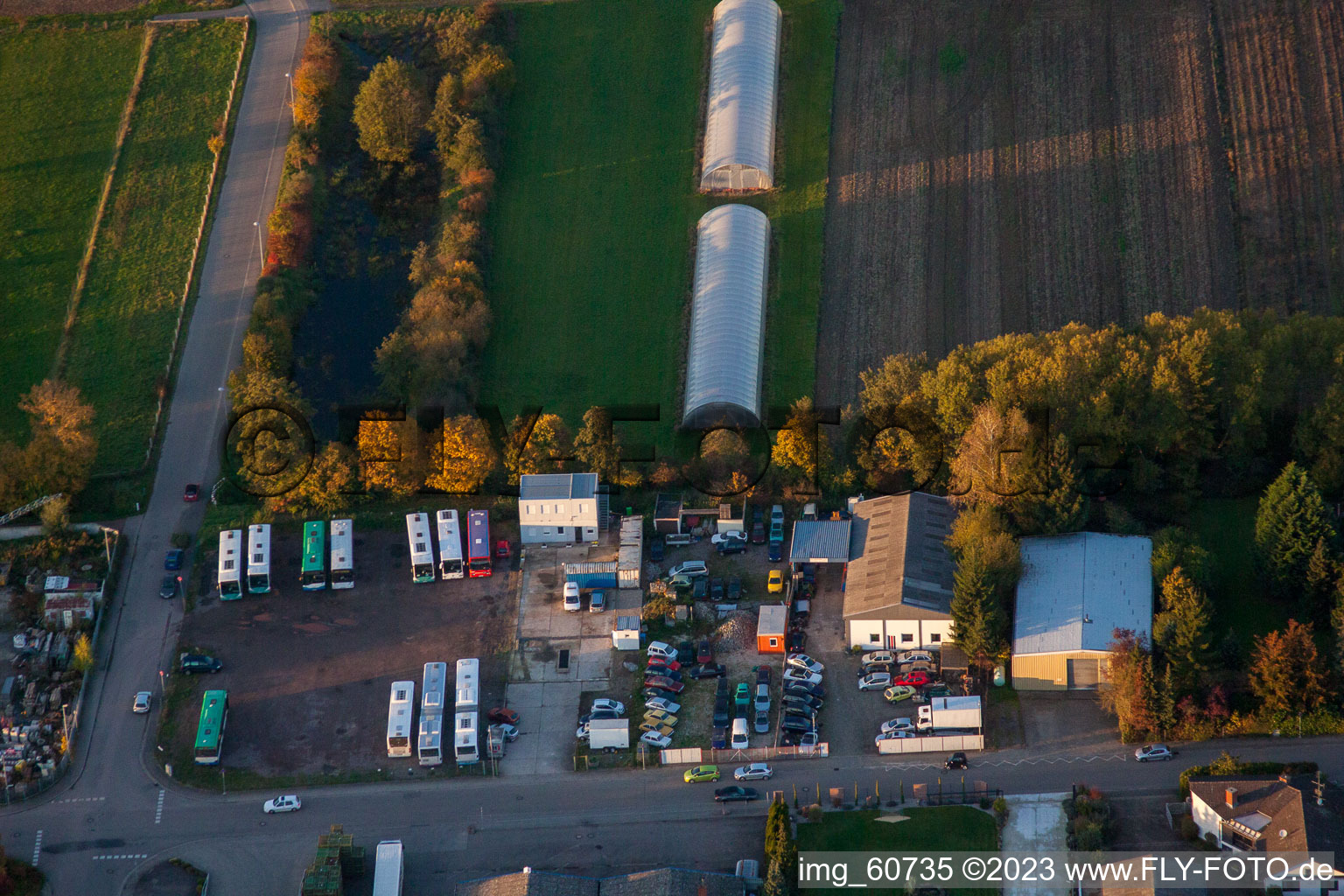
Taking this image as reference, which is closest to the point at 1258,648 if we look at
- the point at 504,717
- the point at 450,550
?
the point at 504,717

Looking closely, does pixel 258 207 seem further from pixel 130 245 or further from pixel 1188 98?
pixel 1188 98

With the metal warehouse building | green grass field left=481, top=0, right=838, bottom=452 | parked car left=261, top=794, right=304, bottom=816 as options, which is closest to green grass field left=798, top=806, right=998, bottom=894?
the metal warehouse building

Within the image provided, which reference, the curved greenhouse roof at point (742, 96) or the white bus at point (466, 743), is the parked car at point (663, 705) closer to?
the white bus at point (466, 743)

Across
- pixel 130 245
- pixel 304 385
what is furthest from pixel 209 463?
A: pixel 130 245

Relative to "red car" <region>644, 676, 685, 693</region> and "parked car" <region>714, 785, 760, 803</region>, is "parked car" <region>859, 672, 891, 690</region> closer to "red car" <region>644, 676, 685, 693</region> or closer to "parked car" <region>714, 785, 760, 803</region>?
"parked car" <region>714, 785, 760, 803</region>

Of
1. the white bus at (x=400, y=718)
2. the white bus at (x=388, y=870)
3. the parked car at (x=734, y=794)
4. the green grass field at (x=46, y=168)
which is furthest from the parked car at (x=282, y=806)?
the green grass field at (x=46, y=168)
